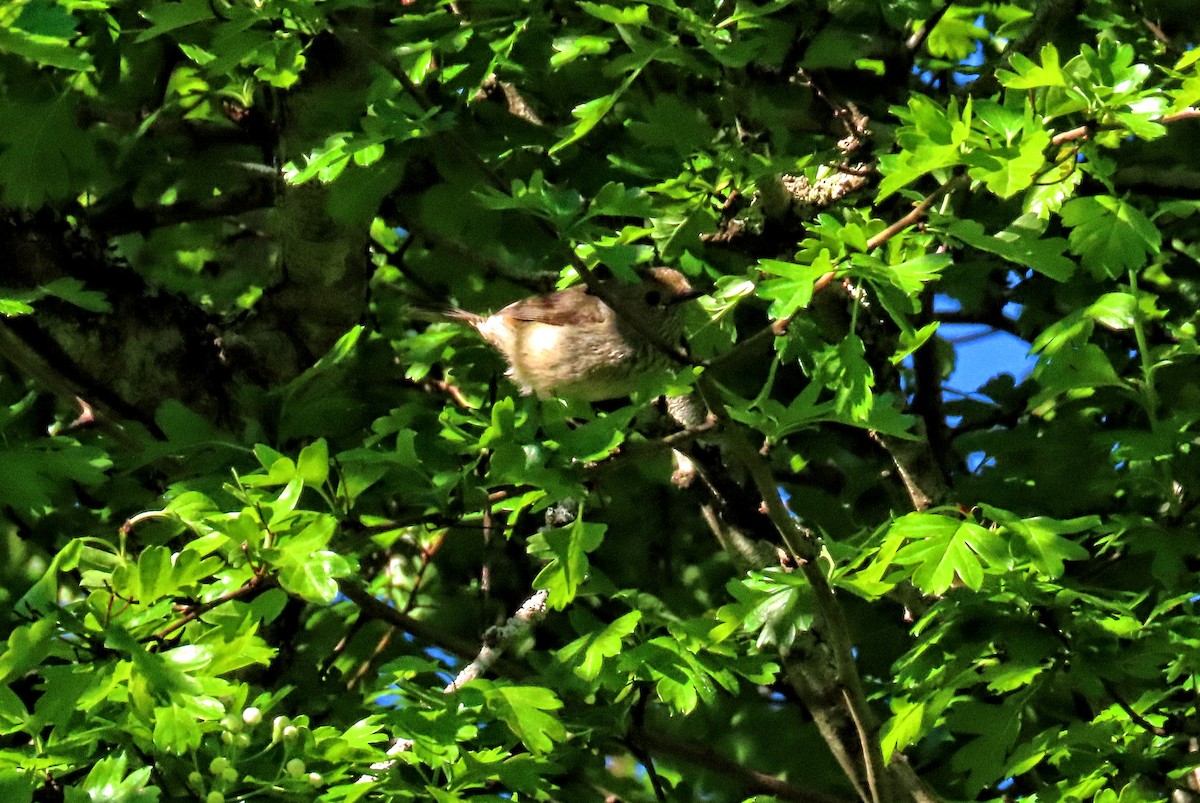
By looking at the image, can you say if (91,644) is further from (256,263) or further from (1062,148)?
(256,263)

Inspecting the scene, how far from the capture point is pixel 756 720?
4527 millimetres

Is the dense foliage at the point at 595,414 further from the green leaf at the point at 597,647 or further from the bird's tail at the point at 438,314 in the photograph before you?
the bird's tail at the point at 438,314

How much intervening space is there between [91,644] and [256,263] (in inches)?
120

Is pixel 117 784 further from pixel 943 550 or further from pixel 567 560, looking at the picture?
pixel 943 550

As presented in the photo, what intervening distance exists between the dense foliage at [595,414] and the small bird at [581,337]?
12 centimetres

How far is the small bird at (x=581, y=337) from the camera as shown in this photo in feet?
14.0

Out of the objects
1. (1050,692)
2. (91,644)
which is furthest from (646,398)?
(1050,692)

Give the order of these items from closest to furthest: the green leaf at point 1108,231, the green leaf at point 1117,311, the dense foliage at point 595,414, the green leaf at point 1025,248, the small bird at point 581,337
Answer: the green leaf at point 1025,248
the dense foliage at point 595,414
the green leaf at point 1108,231
the green leaf at point 1117,311
the small bird at point 581,337

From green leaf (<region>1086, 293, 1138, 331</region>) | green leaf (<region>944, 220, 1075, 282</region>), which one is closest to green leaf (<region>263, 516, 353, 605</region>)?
green leaf (<region>944, 220, 1075, 282</region>)

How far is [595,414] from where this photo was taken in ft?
11.9

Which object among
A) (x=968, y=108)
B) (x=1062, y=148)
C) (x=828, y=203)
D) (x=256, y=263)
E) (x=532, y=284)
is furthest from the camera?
(x=256, y=263)

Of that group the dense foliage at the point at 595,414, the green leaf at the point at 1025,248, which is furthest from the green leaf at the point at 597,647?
the green leaf at the point at 1025,248

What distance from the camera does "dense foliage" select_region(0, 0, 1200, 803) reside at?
2.74 m

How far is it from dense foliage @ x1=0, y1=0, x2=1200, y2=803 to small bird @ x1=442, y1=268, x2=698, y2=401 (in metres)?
0.12
